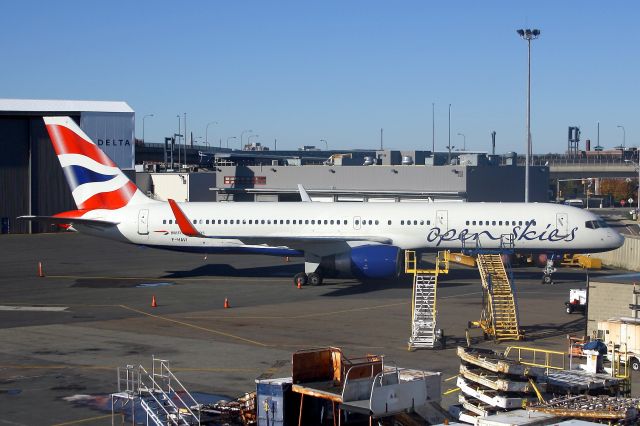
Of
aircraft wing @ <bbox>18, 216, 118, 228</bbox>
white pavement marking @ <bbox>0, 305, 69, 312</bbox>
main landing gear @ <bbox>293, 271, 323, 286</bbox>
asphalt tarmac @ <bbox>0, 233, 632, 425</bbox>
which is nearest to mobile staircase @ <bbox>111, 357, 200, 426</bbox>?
asphalt tarmac @ <bbox>0, 233, 632, 425</bbox>

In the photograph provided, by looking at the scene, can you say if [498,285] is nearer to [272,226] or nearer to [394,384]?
[272,226]

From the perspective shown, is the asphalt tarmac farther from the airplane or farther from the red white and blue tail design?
the red white and blue tail design

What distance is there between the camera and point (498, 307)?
3359 cm

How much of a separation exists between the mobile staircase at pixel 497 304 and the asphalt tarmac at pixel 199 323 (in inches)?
27.7

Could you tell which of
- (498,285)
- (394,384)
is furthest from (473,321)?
(394,384)

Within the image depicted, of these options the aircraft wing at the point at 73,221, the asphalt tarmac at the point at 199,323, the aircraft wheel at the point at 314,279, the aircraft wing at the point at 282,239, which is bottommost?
the asphalt tarmac at the point at 199,323

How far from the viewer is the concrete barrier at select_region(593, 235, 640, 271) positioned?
185 ft

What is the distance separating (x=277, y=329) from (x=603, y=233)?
67.4 feet

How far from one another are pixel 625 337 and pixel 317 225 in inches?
923

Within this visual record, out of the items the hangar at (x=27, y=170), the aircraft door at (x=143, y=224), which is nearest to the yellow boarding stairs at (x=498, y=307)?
the aircraft door at (x=143, y=224)

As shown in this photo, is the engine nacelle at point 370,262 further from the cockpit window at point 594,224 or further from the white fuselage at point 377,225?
the cockpit window at point 594,224

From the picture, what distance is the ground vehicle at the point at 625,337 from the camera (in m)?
26.2

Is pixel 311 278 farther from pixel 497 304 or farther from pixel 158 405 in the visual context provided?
pixel 158 405

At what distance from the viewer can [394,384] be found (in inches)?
626
